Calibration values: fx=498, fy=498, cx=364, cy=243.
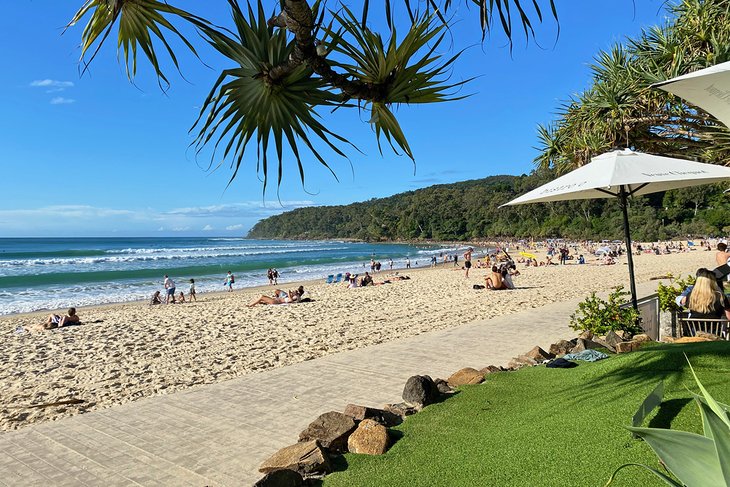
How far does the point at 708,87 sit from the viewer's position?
8.94ft

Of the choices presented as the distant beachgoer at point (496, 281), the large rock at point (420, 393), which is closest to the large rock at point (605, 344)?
the large rock at point (420, 393)

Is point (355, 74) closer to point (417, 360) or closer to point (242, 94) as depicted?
point (242, 94)

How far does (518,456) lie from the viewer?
116 inches

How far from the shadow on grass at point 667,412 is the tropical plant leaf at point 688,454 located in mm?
1779

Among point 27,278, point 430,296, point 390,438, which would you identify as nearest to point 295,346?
point 390,438

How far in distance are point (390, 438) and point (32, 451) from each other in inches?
134

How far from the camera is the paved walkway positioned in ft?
13.2

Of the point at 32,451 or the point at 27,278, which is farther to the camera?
the point at 27,278

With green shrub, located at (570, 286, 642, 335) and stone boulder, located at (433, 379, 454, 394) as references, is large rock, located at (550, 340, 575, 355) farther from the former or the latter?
stone boulder, located at (433, 379, 454, 394)

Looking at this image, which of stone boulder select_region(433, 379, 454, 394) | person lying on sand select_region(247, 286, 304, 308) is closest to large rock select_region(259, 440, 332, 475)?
stone boulder select_region(433, 379, 454, 394)

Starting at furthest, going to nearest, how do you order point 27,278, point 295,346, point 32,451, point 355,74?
point 27,278
point 295,346
point 32,451
point 355,74

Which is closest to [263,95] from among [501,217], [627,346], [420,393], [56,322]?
[420,393]

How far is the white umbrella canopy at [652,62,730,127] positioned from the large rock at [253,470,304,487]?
305cm

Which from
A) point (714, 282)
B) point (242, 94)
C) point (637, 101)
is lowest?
point (714, 282)
